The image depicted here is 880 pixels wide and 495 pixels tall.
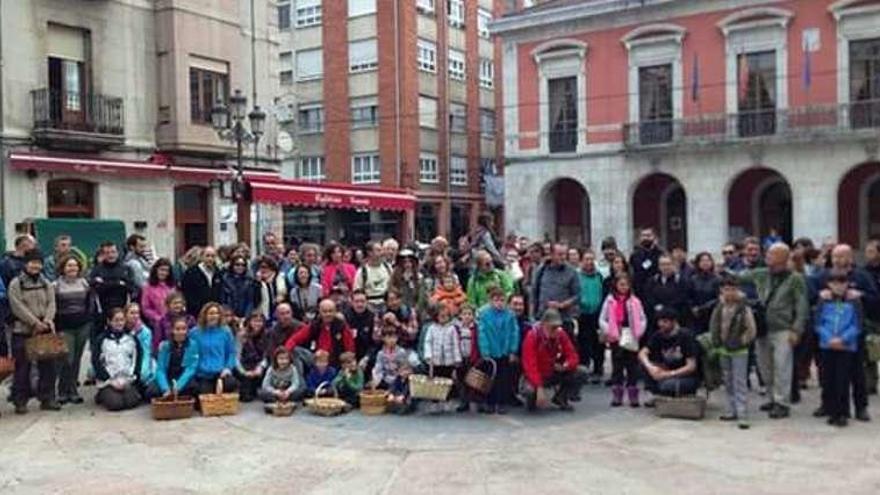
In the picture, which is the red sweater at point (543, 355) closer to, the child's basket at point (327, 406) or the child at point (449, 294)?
the child at point (449, 294)

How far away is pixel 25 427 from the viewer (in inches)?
390

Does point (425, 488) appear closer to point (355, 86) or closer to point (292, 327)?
point (292, 327)

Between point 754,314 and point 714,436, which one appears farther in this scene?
point 754,314

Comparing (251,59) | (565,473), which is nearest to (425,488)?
(565,473)

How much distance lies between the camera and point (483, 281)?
1186 centimetres

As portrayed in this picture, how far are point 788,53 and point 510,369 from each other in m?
23.9

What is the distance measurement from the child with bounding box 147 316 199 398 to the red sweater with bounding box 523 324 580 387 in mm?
3734

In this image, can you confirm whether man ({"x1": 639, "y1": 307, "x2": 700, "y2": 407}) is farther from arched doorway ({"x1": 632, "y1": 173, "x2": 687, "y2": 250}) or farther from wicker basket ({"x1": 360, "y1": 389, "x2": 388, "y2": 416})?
arched doorway ({"x1": 632, "y1": 173, "x2": 687, "y2": 250})

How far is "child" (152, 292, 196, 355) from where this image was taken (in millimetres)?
11258

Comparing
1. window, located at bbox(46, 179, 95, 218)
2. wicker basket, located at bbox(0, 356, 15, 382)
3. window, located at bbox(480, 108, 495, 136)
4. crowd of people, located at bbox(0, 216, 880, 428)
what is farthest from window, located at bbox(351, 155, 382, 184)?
wicker basket, located at bbox(0, 356, 15, 382)

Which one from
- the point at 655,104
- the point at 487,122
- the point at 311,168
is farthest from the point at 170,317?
the point at 487,122

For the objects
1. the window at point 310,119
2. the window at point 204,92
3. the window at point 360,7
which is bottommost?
the window at point 204,92

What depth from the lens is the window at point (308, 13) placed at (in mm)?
45844

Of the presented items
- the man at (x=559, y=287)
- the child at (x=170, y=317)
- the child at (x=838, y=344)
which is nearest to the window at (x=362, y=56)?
the man at (x=559, y=287)
